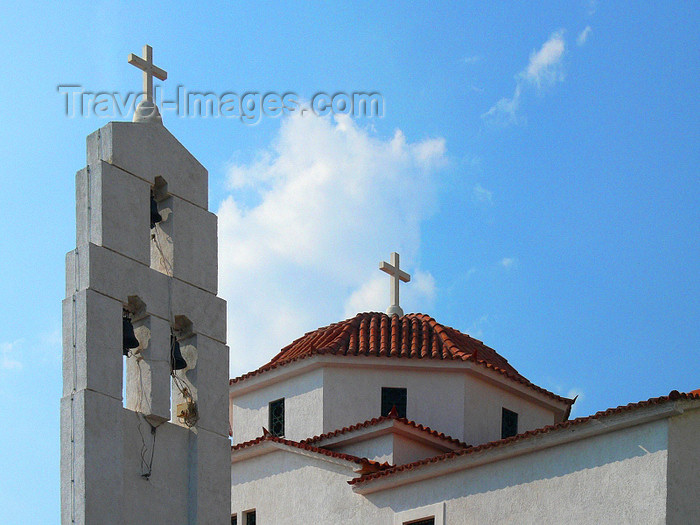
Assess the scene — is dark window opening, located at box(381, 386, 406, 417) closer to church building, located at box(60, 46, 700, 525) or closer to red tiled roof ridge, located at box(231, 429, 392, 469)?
church building, located at box(60, 46, 700, 525)

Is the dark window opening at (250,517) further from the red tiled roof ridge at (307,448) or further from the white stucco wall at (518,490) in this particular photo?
the red tiled roof ridge at (307,448)

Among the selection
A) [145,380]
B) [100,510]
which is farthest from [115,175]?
[100,510]

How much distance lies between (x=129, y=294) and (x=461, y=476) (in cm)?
675

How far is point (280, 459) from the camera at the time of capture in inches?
962

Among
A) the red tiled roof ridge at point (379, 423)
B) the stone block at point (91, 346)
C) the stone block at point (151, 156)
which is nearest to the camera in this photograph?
the stone block at point (91, 346)

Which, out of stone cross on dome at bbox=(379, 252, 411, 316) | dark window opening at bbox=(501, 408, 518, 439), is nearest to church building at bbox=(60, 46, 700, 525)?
dark window opening at bbox=(501, 408, 518, 439)

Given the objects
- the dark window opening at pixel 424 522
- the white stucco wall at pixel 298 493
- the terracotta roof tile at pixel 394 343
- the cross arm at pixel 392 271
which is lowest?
the dark window opening at pixel 424 522

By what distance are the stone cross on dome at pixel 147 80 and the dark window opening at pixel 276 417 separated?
9284 mm

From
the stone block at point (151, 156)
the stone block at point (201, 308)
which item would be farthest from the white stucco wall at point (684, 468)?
the stone block at point (151, 156)

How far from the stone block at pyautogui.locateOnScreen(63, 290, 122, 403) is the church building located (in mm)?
22

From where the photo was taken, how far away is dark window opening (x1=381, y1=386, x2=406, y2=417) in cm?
2564

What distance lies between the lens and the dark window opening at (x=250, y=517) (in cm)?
2467

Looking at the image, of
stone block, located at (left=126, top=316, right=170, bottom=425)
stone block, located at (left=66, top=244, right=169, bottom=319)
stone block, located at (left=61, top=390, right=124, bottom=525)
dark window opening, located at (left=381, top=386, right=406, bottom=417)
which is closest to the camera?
stone block, located at (left=61, top=390, right=124, bottom=525)

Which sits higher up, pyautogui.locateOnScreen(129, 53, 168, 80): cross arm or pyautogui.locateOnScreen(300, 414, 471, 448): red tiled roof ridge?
pyautogui.locateOnScreen(129, 53, 168, 80): cross arm
